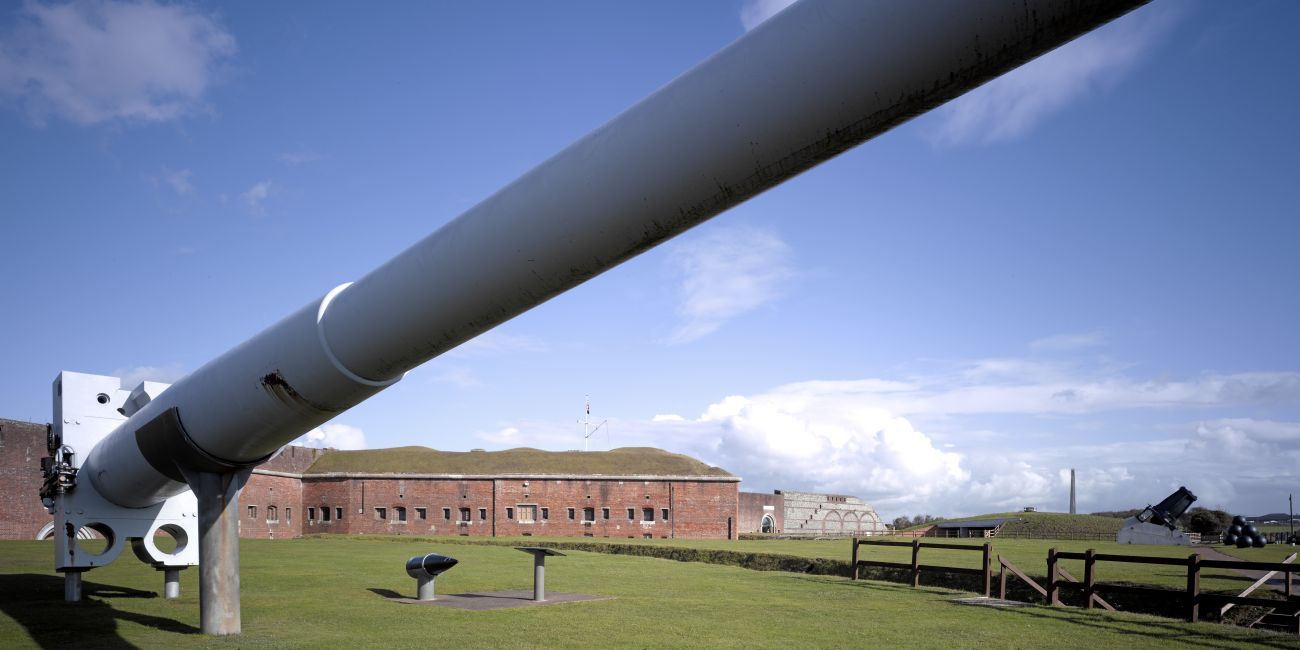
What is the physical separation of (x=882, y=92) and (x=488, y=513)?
46.9 metres

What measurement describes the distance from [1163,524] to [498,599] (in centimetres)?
3130

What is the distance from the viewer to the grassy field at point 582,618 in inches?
361

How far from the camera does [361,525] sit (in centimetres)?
4681

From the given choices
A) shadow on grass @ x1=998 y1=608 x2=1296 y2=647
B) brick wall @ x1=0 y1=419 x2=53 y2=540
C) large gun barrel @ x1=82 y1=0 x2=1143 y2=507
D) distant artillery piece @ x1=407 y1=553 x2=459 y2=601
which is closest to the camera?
large gun barrel @ x1=82 y1=0 x2=1143 y2=507

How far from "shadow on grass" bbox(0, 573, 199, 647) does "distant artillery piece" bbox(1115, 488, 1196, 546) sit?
3520cm

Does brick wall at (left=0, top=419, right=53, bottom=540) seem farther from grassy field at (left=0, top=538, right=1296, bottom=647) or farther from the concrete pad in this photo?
the concrete pad

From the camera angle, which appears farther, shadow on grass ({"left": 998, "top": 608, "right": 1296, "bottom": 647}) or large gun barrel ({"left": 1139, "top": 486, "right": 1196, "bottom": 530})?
large gun barrel ({"left": 1139, "top": 486, "right": 1196, "bottom": 530})

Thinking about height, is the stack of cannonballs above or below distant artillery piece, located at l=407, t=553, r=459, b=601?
below

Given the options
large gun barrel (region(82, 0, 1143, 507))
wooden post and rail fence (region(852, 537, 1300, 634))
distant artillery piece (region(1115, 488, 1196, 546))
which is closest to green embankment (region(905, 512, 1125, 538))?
distant artillery piece (region(1115, 488, 1196, 546))

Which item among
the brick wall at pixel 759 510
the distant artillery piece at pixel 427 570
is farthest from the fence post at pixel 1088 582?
the brick wall at pixel 759 510

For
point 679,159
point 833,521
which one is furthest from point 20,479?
point 833,521

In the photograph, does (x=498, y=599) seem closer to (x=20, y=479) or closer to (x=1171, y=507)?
(x=20, y=479)

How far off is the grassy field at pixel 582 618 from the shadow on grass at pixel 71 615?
0.8 inches

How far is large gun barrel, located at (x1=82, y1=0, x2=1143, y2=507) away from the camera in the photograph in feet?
7.43
